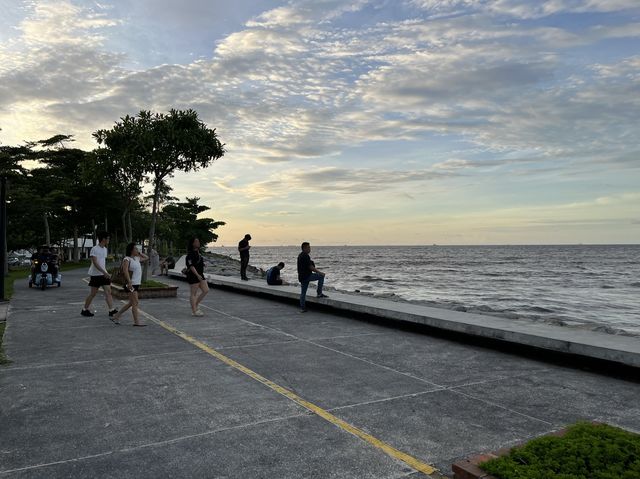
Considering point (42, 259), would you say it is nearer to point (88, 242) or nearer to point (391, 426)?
point (391, 426)

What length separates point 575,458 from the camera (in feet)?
10.3

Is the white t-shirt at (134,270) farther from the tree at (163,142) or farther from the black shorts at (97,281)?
the tree at (163,142)

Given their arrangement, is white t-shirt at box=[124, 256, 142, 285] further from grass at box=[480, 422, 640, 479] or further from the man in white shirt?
grass at box=[480, 422, 640, 479]

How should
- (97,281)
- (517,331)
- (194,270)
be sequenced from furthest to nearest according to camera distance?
(194,270) → (97,281) → (517,331)

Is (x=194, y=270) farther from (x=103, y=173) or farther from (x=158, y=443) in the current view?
(x=103, y=173)

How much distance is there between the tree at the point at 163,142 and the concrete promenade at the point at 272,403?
8607 mm

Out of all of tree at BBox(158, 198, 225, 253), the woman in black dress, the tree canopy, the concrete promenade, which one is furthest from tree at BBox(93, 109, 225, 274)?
tree at BBox(158, 198, 225, 253)

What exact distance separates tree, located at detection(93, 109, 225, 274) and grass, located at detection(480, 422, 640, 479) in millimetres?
14391

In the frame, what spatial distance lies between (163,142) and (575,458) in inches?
609

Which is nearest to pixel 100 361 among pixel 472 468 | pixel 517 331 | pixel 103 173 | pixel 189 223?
pixel 472 468

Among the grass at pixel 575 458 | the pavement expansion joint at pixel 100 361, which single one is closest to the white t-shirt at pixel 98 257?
the pavement expansion joint at pixel 100 361

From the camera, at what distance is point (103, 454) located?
12.6ft

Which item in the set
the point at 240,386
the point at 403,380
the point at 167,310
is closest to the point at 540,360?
the point at 403,380

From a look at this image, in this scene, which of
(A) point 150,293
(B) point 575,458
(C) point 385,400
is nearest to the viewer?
(B) point 575,458
